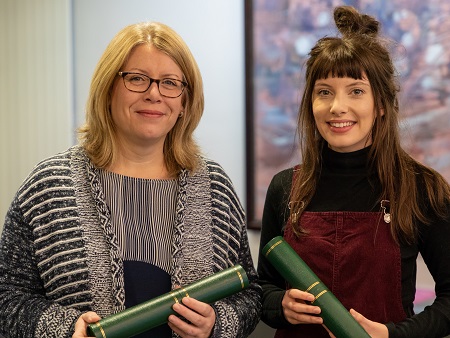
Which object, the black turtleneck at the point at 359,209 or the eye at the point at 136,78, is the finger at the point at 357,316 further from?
the eye at the point at 136,78

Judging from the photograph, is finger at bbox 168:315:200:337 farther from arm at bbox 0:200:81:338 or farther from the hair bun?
the hair bun

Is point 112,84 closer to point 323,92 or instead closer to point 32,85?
point 323,92

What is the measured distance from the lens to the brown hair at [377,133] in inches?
68.7

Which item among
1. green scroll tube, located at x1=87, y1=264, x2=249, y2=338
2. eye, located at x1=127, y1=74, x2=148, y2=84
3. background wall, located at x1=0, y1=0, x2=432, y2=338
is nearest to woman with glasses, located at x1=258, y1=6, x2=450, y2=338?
green scroll tube, located at x1=87, y1=264, x2=249, y2=338

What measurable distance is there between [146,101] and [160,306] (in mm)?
490

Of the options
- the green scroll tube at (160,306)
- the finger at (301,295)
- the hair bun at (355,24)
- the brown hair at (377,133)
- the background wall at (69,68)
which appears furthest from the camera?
the background wall at (69,68)

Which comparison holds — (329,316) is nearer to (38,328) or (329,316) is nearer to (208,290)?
(208,290)

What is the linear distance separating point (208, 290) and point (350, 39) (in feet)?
2.35

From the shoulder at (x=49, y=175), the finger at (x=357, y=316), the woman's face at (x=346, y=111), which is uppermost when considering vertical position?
the woman's face at (x=346, y=111)

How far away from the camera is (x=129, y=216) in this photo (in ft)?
5.85

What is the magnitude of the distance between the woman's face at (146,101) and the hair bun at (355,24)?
0.45 meters

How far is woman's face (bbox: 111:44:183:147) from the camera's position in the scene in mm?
1749

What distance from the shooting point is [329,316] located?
1619mm

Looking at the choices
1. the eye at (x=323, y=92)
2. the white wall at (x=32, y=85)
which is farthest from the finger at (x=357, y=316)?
the white wall at (x=32, y=85)
